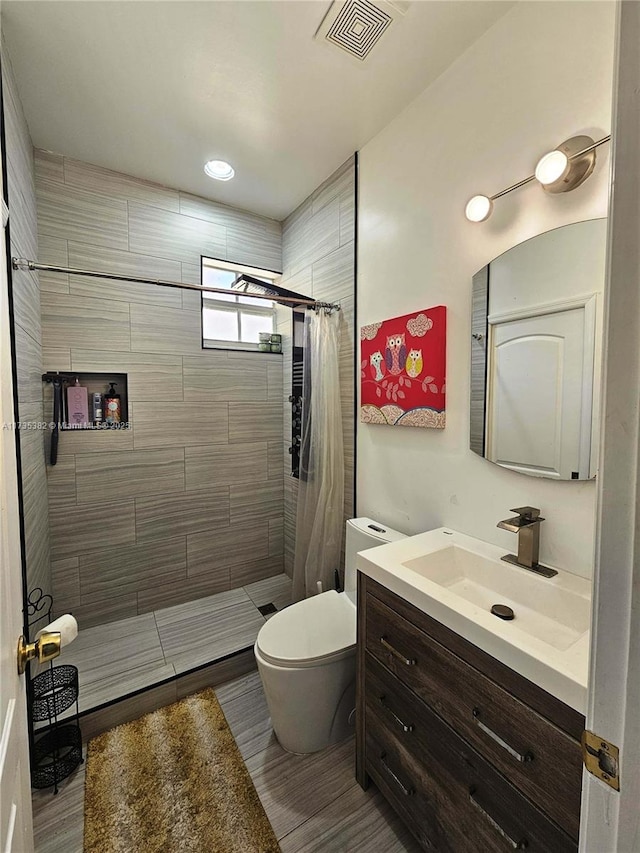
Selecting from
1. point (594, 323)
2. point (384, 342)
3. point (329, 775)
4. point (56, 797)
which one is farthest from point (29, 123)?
point (329, 775)

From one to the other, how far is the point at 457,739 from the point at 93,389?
234 centimetres

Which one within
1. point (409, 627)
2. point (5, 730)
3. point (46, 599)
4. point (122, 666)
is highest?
point (5, 730)

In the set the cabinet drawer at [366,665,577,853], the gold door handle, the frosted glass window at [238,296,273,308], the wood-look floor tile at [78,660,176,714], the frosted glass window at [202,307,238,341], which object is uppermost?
the frosted glass window at [238,296,273,308]

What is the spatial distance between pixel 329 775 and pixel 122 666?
116cm

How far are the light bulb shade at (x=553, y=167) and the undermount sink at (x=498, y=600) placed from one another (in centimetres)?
121

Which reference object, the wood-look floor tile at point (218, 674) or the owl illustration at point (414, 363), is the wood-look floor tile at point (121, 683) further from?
the owl illustration at point (414, 363)

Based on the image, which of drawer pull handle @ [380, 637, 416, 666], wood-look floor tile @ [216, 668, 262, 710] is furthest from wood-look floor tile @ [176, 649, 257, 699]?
drawer pull handle @ [380, 637, 416, 666]

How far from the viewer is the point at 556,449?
45.5 inches

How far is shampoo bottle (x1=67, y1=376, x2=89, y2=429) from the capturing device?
6.66ft

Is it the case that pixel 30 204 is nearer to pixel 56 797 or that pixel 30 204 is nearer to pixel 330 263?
pixel 330 263

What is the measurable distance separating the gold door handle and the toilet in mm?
898

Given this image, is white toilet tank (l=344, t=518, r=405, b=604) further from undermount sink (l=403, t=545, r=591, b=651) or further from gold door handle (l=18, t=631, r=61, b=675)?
gold door handle (l=18, t=631, r=61, b=675)

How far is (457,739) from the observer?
0.94 m

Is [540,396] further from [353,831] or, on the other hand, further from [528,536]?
[353,831]
